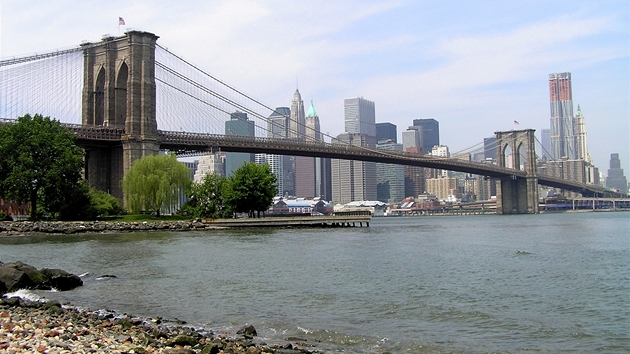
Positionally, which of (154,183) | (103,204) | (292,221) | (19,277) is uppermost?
(154,183)

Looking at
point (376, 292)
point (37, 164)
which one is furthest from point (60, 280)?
point (37, 164)

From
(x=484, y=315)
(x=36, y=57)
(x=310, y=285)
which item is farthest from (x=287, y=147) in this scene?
(x=484, y=315)

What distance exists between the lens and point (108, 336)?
485 inches

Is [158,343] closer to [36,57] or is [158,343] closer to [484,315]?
[484,315]

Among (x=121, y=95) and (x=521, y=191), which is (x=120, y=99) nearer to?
(x=121, y=95)

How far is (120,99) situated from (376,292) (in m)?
56.6

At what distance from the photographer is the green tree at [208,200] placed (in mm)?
62250

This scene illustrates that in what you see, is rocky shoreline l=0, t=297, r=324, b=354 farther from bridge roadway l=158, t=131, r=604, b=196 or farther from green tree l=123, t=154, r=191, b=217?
bridge roadway l=158, t=131, r=604, b=196

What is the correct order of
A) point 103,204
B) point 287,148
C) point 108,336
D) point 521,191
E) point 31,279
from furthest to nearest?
point 521,191, point 287,148, point 103,204, point 31,279, point 108,336

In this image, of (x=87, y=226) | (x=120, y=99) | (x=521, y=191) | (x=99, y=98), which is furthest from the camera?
(x=521, y=191)

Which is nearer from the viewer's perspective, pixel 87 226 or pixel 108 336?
pixel 108 336

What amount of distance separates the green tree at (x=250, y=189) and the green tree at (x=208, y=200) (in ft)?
3.43

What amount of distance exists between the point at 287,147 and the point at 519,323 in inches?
2523

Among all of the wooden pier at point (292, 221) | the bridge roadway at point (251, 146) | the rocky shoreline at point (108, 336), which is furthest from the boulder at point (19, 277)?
the bridge roadway at point (251, 146)
